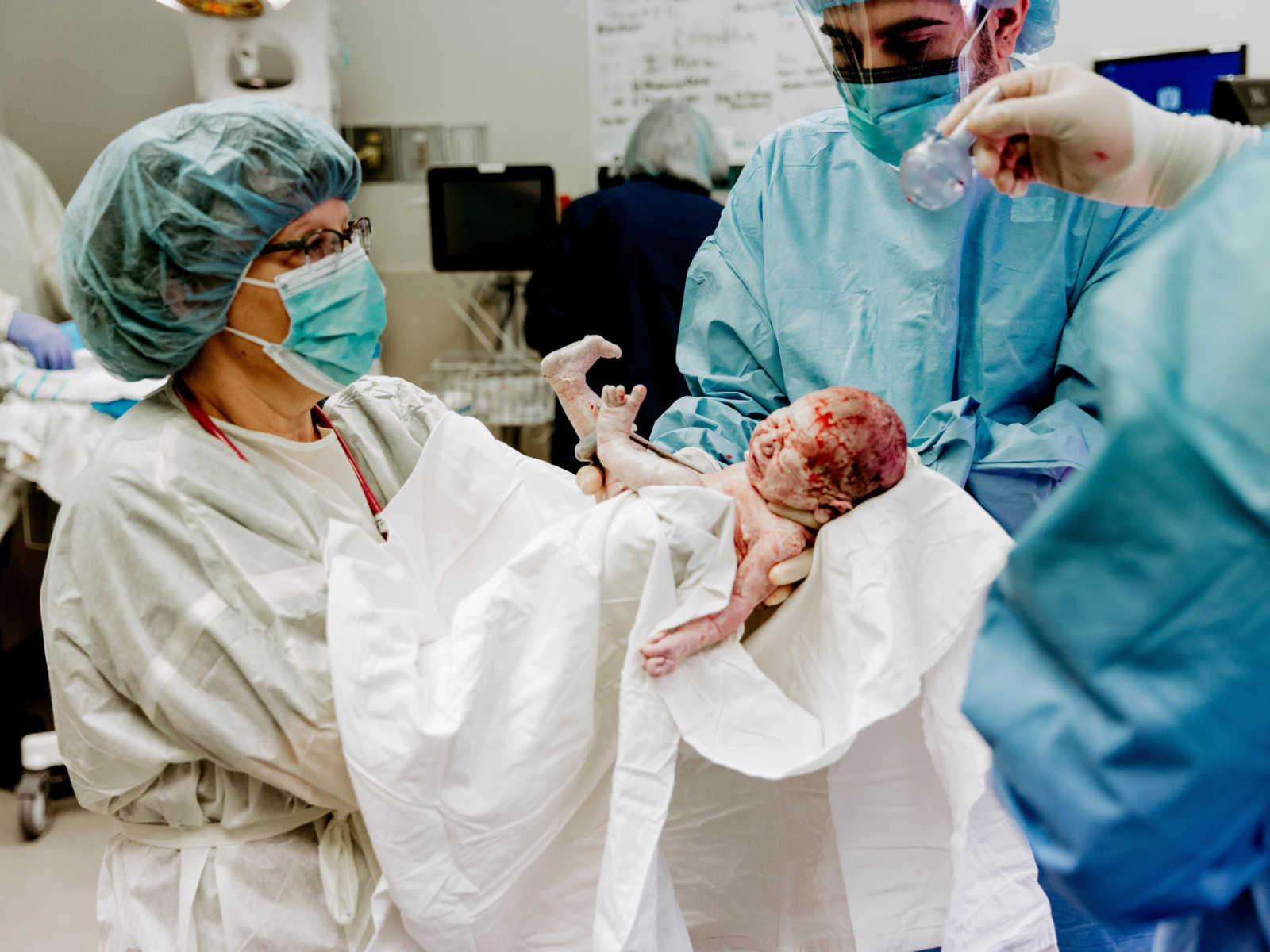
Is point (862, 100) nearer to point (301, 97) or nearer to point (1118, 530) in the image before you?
point (1118, 530)

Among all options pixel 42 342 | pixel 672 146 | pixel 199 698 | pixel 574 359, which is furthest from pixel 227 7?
pixel 199 698

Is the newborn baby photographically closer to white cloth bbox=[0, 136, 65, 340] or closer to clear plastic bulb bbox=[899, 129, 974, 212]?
clear plastic bulb bbox=[899, 129, 974, 212]

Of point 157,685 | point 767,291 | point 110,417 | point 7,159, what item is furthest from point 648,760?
point 7,159

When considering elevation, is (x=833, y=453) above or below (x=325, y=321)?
below

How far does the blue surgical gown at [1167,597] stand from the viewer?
51cm

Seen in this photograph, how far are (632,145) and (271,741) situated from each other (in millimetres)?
2505

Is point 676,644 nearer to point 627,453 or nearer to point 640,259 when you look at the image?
point 627,453

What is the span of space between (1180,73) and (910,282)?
2873mm

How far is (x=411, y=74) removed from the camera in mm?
4195

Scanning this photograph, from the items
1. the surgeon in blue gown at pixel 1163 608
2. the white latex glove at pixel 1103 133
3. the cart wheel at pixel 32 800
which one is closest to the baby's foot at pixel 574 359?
the white latex glove at pixel 1103 133

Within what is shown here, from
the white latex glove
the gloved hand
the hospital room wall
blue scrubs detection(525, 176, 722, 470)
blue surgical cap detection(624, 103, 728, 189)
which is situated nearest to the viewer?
the white latex glove

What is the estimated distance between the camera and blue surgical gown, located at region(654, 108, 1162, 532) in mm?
1385

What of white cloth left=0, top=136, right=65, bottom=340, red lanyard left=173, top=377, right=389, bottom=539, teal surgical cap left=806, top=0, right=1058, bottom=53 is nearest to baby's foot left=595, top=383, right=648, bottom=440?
red lanyard left=173, top=377, right=389, bottom=539

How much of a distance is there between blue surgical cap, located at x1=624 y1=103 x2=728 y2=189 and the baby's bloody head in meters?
2.01
